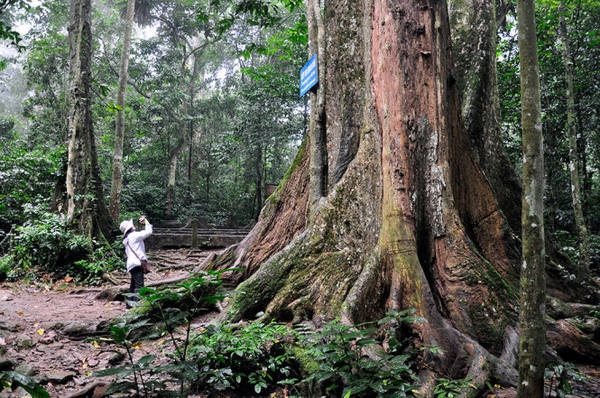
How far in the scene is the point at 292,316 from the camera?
431 centimetres

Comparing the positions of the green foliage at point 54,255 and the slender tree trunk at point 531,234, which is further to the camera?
the green foliage at point 54,255

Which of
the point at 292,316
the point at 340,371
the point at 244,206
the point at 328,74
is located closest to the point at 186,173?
the point at 244,206

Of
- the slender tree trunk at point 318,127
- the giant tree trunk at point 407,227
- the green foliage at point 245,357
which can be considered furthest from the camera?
the slender tree trunk at point 318,127

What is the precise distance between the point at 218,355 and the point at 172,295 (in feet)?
2.90

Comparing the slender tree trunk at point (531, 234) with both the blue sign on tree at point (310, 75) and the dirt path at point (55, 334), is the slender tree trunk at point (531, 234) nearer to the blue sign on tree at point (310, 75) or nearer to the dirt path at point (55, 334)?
the dirt path at point (55, 334)

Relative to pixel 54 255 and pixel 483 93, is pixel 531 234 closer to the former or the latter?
pixel 483 93

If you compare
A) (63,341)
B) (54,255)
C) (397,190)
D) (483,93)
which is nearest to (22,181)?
(54,255)

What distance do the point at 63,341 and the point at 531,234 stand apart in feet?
15.8

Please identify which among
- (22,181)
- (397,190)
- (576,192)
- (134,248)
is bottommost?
(134,248)

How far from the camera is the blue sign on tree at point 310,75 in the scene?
574 cm

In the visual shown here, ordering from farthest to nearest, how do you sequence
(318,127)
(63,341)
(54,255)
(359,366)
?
(54,255), (318,127), (63,341), (359,366)

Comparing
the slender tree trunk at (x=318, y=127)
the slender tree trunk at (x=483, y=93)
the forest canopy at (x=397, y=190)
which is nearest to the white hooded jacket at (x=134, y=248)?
the forest canopy at (x=397, y=190)

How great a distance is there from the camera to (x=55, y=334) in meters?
4.62

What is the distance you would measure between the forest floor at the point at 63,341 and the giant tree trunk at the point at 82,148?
1924mm
